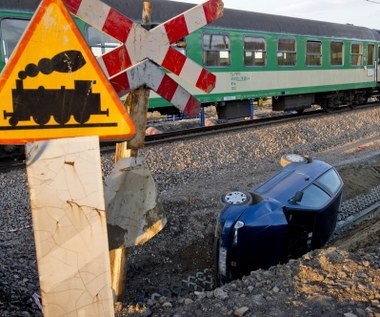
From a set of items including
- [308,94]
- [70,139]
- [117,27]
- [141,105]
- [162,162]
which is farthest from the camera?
[308,94]

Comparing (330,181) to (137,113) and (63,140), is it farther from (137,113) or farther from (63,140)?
(63,140)

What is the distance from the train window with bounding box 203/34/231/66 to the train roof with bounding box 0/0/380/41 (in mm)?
354

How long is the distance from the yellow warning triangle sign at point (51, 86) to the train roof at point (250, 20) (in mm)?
7608

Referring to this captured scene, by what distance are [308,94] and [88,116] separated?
15695 millimetres

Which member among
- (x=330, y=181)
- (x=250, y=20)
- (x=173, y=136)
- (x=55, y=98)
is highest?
(x=250, y=20)

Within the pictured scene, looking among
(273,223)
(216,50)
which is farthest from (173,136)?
(273,223)

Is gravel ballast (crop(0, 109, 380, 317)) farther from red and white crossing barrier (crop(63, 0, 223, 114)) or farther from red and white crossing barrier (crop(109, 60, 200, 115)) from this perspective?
red and white crossing barrier (crop(63, 0, 223, 114))

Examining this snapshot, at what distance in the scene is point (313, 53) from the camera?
1605cm

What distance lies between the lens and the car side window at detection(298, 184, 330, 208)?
16.8 feet

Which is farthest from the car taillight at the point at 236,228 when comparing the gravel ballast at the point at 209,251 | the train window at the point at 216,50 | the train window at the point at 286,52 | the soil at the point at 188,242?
the train window at the point at 286,52

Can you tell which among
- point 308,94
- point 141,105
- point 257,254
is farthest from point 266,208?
point 308,94

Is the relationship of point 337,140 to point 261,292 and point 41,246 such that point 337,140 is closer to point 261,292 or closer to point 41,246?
point 261,292

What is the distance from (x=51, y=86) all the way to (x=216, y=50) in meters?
10.7

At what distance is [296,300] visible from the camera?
3.18 metres
